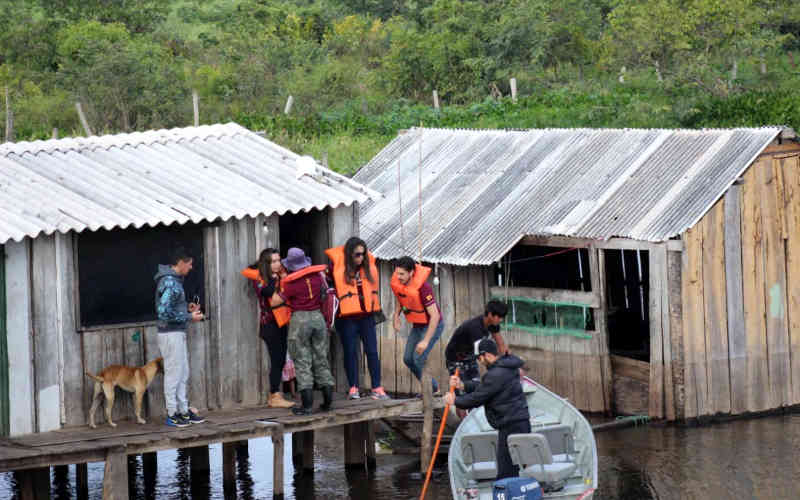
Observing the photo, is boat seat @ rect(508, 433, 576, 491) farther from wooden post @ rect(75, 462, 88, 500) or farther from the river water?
wooden post @ rect(75, 462, 88, 500)

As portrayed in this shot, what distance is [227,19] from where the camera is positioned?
44.4 metres

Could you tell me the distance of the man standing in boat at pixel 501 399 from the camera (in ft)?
39.2

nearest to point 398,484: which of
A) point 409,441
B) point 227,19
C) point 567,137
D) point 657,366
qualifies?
point 409,441

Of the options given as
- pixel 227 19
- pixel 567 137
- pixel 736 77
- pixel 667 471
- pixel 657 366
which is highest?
pixel 227 19

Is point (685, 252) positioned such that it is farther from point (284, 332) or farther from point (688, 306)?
point (284, 332)

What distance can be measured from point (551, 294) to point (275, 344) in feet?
17.7

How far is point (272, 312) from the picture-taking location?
47.1 ft

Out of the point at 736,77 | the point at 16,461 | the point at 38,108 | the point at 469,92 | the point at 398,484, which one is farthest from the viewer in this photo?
the point at 469,92

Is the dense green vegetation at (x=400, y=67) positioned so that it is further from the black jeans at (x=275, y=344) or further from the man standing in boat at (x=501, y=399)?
the man standing in boat at (x=501, y=399)

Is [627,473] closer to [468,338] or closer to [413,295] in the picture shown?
[468,338]

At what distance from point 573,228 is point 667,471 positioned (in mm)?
3819

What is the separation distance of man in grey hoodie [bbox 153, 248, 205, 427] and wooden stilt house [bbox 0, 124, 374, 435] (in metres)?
0.54

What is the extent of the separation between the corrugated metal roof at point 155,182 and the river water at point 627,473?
3.34 m

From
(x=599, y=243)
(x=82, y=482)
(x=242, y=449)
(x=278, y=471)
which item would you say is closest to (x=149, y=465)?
(x=242, y=449)
